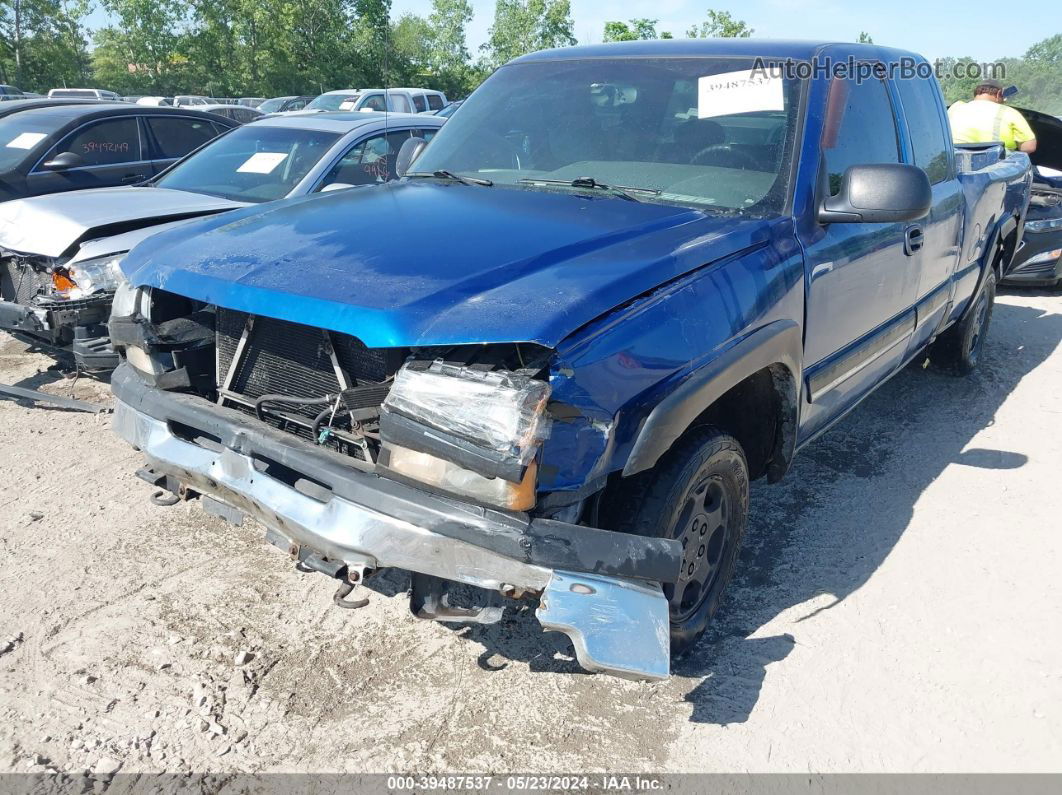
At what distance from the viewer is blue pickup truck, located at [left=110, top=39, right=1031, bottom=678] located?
219 cm

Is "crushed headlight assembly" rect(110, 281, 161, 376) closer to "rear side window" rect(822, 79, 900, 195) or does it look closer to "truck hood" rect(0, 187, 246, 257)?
"truck hood" rect(0, 187, 246, 257)

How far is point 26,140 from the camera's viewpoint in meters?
7.42

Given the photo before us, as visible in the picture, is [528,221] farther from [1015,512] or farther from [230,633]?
[1015,512]

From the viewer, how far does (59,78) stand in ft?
132

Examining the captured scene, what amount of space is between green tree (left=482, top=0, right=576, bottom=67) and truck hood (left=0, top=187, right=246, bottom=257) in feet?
136

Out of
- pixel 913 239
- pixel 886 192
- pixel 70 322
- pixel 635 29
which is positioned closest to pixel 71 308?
pixel 70 322

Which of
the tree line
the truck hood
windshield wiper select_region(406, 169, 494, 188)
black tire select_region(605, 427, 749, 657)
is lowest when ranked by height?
black tire select_region(605, 427, 749, 657)

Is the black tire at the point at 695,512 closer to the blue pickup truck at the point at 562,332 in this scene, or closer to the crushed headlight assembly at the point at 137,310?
the blue pickup truck at the point at 562,332

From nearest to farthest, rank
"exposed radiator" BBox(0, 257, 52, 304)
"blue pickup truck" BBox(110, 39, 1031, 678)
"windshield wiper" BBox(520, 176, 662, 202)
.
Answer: "blue pickup truck" BBox(110, 39, 1031, 678), "windshield wiper" BBox(520, 176, 662, 202), "exposed radiator" BBox(0, 257, 52, 304)

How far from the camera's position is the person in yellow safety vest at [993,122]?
8.15 metres

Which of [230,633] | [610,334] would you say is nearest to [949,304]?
[610,334]

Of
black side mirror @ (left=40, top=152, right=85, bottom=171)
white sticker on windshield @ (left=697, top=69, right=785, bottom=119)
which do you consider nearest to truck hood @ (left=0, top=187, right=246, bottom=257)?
black side mirror @ (left=40, top=152, right=85, bottom=171)

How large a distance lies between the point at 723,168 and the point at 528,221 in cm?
85

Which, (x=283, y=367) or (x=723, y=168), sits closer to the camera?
(x=283, y=367)
